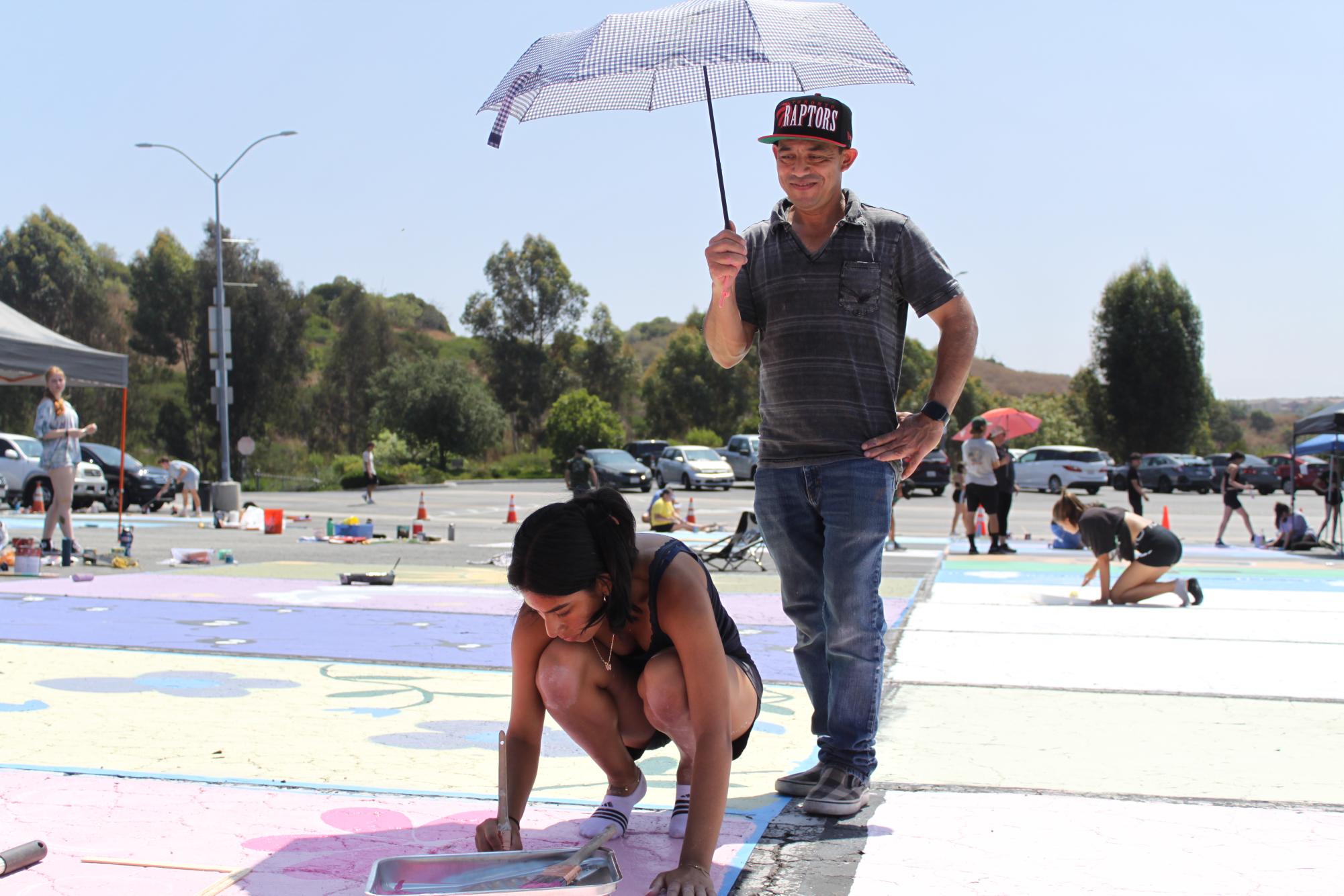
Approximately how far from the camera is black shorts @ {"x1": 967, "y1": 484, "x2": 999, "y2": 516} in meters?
14.0

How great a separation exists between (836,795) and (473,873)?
114 cm

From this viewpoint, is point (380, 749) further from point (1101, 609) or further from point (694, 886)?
point (1101, 609)

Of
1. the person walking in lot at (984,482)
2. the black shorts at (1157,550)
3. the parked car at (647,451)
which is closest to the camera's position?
the black shorts at (1157,550)

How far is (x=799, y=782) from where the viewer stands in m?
3.25

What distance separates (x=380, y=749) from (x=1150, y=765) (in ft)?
8.15

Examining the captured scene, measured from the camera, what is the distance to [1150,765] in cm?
358

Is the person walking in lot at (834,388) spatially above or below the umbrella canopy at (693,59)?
below

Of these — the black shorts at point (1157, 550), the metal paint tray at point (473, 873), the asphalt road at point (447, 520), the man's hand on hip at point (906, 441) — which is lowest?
the asphalt road at point (447, 520)

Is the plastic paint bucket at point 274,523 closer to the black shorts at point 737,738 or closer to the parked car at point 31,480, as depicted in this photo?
the parked car at point 31,480

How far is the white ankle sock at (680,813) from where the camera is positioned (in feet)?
9.27

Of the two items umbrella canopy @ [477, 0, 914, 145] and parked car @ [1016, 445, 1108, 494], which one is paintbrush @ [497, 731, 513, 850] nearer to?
umbrella canopy @ [477, 0, 914, 145]

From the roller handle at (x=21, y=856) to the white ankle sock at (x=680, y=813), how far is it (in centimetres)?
145

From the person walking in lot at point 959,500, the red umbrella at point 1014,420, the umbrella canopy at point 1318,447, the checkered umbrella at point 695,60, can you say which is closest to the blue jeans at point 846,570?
the checkered umbrella at point 695,60

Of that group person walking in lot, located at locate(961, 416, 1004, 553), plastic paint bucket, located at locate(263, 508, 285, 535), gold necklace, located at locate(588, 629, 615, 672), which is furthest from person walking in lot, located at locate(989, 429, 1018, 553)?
gold necklace, located at locate(588, 629, 615, 672)
